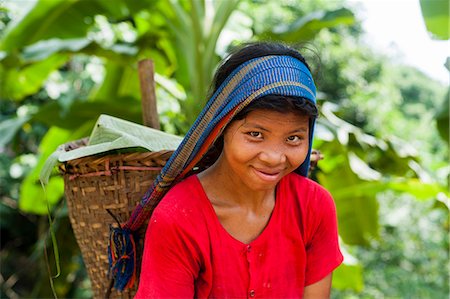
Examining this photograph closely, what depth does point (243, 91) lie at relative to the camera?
1453 millimetres

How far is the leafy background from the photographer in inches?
117

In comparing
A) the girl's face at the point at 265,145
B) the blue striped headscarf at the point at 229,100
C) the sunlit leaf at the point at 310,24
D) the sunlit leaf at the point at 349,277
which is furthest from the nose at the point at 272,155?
the sunlit leaf at the point at 349,277

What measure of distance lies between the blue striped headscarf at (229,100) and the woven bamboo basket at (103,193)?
7 cm

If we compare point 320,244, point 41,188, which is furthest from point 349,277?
point 41,188

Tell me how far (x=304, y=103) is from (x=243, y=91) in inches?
5.4

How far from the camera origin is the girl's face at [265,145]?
4.74 feet

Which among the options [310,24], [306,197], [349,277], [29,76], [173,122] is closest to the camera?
[306,197]

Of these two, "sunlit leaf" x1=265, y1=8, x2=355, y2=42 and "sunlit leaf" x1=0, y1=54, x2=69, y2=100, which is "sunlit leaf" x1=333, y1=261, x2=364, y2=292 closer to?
"sunlit leaf" x1=265, y1=8, x2=355, y2=42

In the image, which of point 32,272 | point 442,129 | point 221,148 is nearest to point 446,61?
point 442,129

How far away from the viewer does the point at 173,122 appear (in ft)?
7.86

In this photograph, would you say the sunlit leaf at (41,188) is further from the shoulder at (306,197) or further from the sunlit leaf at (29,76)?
the shoulder at (306,197)

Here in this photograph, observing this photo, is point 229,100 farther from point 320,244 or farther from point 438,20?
point 438,20

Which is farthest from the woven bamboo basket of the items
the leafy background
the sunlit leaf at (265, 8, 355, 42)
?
the sunlit leaf at (265, 8, 355, 42)

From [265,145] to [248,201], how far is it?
0.21 m
